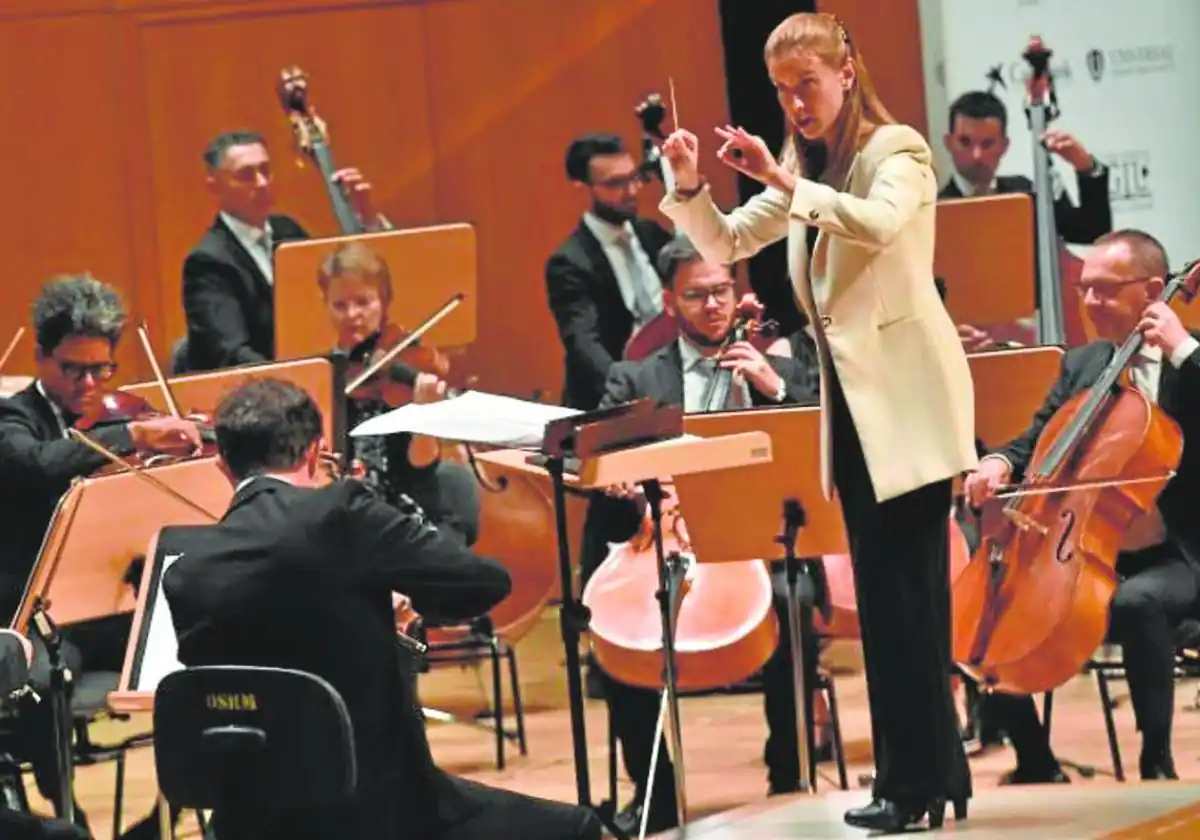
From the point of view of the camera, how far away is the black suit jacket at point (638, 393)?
4.79 meters

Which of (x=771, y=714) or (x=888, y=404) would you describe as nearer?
(x=888, y=404)

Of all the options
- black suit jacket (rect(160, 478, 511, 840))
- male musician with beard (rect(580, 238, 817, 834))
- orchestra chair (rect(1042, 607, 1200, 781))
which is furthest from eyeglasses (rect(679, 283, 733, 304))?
black suit jacket (rect(160, 478, 511, 840))

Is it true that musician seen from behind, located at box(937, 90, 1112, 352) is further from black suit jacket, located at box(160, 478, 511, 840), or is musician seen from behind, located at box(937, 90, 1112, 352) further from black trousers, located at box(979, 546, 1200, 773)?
black suit jacket, located at box(160, 478, 511, 840)

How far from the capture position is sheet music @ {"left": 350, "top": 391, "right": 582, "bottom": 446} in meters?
3.41

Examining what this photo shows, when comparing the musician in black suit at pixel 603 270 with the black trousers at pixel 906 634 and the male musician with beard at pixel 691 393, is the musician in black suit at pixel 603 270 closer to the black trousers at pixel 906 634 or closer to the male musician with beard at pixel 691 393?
the male musician with beard at pixel 691 393

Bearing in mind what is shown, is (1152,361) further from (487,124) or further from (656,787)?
(487,124)

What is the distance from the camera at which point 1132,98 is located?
6.29 metres

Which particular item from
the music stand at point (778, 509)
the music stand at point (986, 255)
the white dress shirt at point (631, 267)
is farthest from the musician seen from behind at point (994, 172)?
the music stand at point (778, 509)

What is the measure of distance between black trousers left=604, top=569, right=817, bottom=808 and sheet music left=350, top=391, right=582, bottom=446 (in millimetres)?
1180

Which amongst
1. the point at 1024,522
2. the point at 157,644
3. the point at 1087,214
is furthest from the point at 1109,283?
the point at 157,644

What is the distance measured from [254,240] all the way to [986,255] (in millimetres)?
1784

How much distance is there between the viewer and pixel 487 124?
7469 millimetres

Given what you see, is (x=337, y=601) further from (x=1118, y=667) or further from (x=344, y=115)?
(x=344, y=115)

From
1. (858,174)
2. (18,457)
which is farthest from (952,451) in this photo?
(18,457)
